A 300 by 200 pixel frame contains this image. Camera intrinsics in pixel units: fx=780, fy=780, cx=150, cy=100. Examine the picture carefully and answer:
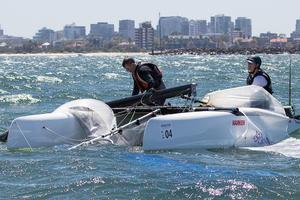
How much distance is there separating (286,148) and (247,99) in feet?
3.52

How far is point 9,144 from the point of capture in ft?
34.3

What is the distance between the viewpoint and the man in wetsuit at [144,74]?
11422mm

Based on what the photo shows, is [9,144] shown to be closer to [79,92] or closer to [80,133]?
[80,133]

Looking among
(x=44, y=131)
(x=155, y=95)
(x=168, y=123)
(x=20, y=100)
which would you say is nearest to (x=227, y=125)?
(x=168, y=123)

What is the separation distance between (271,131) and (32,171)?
3.64m

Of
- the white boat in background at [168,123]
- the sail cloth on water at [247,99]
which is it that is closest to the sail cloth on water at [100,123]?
the white boat in background at [168,123]

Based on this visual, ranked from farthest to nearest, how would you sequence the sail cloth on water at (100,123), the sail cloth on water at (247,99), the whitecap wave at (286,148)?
the sail cloth on water at (247,99) < the sail cloth on water at (100,123) < the whitecap wave at (286,148)

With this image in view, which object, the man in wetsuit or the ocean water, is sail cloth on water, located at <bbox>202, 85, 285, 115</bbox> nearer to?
the ocean water

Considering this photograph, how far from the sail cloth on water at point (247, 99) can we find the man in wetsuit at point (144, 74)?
84 cm

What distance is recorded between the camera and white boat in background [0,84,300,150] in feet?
32.8

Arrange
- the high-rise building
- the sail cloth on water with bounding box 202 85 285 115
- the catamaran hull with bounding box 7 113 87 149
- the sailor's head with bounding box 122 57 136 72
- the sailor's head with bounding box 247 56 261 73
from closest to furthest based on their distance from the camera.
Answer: the catamaran hull with bounding box 7 113 87 149, the sail cloth on water with bounding box 202 85 285 115, the sailor's head with bounding box 122 57 136 72, the sailor's head with bounding box 247 56 261 73, the high-rise building

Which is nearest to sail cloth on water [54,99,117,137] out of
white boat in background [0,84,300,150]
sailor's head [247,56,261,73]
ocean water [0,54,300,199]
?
white boat in background [0,84,300,150]

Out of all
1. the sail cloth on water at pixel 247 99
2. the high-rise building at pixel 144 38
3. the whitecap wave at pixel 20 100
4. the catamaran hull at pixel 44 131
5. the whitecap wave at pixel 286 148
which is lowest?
the high-rise building at pixel 144 38

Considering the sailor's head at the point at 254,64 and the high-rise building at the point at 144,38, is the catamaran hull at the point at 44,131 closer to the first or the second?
the sailor's head at the point at 254,64
